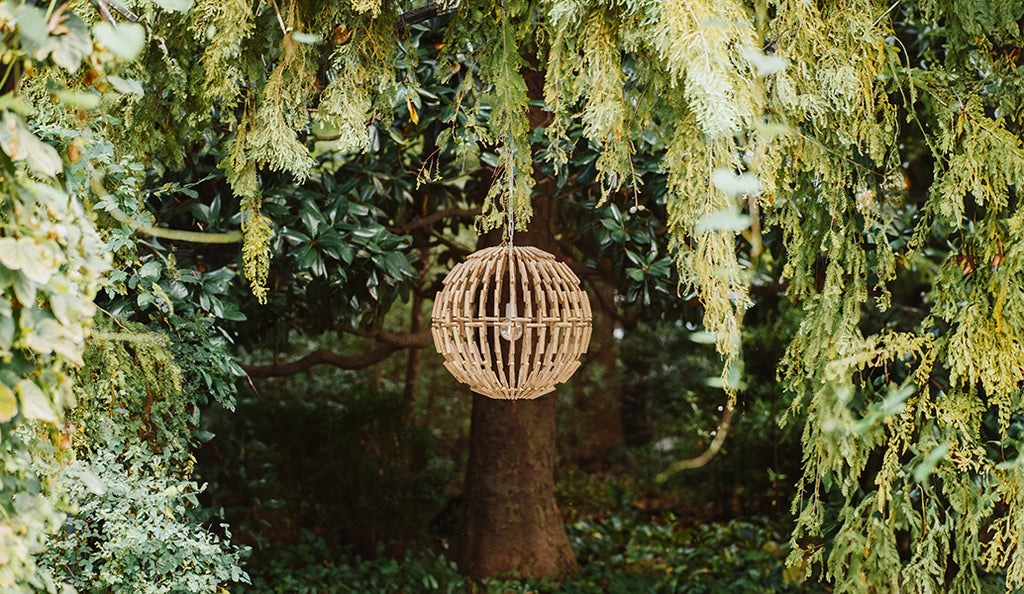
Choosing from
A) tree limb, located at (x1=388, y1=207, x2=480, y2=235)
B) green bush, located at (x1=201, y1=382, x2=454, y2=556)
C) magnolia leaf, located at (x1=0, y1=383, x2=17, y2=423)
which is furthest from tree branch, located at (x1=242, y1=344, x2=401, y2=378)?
magnolia leaf, located at (x1=0, y1=383, x2=17, y2=423)

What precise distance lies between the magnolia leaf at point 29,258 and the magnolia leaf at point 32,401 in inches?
5.4

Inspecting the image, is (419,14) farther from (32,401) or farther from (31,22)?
(32,401)

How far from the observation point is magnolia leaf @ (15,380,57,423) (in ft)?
3.24

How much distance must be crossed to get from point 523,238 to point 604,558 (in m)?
2.40

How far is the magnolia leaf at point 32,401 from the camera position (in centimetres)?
99

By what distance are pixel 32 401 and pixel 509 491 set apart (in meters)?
3.24

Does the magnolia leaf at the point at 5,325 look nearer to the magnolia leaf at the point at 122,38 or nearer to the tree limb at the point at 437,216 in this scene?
the magnolia leaf at the point at 122,38

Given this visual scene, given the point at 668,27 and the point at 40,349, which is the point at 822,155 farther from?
the point at 40,349

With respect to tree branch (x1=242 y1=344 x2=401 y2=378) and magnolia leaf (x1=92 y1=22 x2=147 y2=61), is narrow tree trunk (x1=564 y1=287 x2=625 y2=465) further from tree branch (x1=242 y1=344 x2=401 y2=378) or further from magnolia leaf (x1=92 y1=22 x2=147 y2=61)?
magnolia leaf (x1=92 y1=22 x2=147 y2=61)

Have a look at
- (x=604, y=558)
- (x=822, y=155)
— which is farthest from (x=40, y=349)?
(x=604, y=558)

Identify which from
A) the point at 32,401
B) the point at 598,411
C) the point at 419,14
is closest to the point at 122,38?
the point at 32,401

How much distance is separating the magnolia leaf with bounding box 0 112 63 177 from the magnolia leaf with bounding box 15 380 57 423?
277 mm

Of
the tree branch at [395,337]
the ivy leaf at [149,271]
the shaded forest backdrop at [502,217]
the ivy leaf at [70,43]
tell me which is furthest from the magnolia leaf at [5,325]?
the tree branch at [395,337]

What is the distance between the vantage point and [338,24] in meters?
1.98
